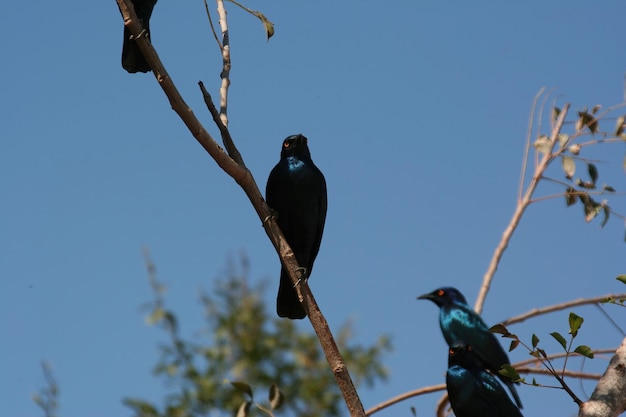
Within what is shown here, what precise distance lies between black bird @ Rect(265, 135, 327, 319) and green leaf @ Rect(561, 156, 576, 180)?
1477 millimetres

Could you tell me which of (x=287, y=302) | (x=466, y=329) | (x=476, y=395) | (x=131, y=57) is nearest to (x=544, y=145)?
(x=476, y=395)

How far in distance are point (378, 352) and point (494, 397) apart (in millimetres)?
4447

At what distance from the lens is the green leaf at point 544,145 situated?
5.82m

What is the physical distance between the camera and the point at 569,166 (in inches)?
225

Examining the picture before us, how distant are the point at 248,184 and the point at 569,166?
2.53 m

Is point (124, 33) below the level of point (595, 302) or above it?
above

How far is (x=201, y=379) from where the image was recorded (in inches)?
367

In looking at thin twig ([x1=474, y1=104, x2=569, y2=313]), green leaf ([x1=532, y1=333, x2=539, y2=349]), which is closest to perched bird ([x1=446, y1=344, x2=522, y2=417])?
thin twig ([x1=474, y1=104, x2=569, y2=313])

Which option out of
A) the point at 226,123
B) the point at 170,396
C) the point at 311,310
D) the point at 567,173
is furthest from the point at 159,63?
the point at 170,396

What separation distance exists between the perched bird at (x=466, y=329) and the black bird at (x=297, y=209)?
257 centimetres

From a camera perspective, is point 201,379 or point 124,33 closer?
point 124,33

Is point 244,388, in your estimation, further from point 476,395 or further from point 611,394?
point 476,395

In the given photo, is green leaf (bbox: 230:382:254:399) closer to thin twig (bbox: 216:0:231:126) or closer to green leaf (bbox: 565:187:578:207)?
thin twig (bbox: 216:0:231:126)

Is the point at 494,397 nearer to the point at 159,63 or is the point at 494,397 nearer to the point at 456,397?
the point at 456,397
